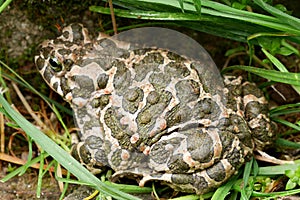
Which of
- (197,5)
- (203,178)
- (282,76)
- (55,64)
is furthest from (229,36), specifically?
(55,64)

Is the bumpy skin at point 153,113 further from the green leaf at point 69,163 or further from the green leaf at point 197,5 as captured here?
the green leaf at point 197,5

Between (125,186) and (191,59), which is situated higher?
(191,59)

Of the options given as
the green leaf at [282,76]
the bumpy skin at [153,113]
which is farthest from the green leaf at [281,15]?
the bumpy skin at [153,113]

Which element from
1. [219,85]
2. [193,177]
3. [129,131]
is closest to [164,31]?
[219,85]

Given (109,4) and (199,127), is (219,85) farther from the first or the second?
(109,4)

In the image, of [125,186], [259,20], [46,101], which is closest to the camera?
[259,20]

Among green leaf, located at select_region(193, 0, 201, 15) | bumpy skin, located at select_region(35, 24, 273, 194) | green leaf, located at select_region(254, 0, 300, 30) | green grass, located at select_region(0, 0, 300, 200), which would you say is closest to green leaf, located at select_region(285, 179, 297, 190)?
green grass, located at select_region(0, 0, 300, 200)
